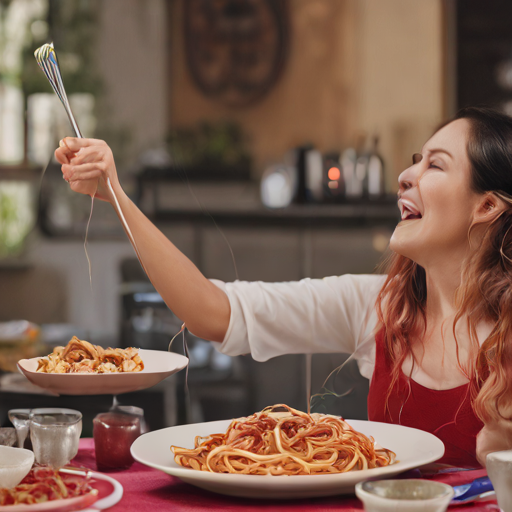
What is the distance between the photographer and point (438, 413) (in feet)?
2.87

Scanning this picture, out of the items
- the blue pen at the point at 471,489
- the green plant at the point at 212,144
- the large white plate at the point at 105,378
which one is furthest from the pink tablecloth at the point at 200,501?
the green plant at the point at 212,144

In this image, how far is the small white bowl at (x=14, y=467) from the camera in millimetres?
551

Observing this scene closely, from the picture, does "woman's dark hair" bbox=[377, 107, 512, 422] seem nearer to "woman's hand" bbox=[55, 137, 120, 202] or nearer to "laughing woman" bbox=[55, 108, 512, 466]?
"laughing woman" bbox=[55, 108, 512, 466]

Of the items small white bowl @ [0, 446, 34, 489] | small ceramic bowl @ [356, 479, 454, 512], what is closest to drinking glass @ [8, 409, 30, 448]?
small white bowl @ [0, 446, 34, 489]

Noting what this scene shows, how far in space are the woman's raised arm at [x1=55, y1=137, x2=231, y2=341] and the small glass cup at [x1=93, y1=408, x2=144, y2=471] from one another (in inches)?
8.2

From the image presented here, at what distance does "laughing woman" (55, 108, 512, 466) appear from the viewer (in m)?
0.85

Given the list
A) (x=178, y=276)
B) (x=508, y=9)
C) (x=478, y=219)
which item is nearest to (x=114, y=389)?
(x=178, y=276)

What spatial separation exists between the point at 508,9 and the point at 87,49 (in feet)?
6.72

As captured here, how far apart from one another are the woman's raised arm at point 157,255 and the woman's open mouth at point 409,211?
0.28 m

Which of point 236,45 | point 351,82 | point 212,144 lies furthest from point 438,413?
point 236,45

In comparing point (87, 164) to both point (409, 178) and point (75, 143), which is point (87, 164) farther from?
point (409, 178)

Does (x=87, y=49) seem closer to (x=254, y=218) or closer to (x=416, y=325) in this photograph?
(x=254, y=218)

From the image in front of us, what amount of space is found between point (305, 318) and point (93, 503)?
517 mm

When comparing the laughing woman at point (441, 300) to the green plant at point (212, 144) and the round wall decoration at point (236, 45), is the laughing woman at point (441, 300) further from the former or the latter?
the round wall decoration at point (236, 45)
